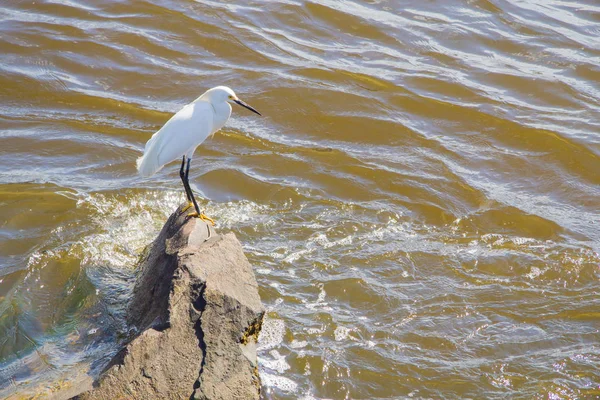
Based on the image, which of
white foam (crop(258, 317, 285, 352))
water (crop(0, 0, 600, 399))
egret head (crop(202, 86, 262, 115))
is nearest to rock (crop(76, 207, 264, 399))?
water (crop(0, 0, 600, 399))

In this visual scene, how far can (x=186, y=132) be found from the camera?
4832mm

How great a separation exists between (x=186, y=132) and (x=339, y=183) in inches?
90.4

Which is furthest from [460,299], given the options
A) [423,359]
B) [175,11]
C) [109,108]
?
[175,11]

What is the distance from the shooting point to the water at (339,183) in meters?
4.46

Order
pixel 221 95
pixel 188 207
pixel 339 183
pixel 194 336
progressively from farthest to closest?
pixel 339 183, pixel 221 95, pixel 188 207, pixel 194 336

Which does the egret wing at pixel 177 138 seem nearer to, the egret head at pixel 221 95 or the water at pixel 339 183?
the egret head at pixel 221 95

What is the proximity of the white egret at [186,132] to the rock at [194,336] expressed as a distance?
0.90 meters

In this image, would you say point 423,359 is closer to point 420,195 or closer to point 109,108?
point 420,195

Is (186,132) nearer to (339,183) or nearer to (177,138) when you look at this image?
(177,138)

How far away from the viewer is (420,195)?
21.6 feet

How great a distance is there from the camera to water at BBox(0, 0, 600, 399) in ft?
14.6

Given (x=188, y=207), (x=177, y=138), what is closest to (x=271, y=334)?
(x=188, y=207)

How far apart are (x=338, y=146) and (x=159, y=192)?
2.15m

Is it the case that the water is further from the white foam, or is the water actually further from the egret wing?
the egret wing
